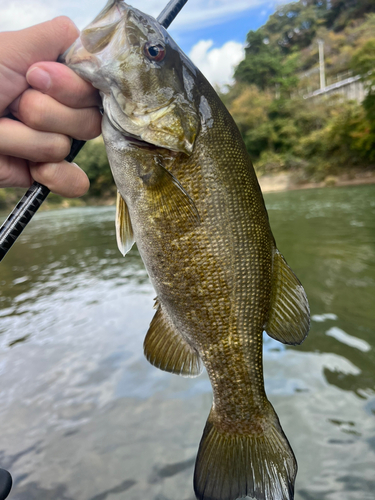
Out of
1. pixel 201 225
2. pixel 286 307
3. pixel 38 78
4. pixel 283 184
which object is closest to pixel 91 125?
pixel 38 78

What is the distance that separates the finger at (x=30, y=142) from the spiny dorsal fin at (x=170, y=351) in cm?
85

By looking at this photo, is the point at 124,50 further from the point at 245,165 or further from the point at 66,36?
the point at 245,165

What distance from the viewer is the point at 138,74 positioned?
1.43 meters

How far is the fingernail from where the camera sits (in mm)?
1309

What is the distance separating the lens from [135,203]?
151 cm

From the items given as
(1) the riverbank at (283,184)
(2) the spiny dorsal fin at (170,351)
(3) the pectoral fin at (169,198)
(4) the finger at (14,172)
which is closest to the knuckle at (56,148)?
(4) the finger at (14,172)

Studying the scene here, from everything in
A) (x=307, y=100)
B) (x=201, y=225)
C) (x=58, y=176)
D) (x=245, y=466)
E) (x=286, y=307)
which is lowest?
(x=245, y=466)

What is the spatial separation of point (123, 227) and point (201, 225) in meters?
0.38

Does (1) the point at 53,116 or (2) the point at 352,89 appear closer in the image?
(1) the point at 53,116

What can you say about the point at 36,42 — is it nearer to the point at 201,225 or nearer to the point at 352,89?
the point at 201,225

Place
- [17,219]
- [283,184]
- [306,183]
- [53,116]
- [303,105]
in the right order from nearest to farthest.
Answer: [53,116]
[17,219]
[306,183]
[283,184]
[303,105]

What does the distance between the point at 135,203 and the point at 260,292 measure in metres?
0.67

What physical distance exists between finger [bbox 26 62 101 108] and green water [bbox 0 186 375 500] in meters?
2.75

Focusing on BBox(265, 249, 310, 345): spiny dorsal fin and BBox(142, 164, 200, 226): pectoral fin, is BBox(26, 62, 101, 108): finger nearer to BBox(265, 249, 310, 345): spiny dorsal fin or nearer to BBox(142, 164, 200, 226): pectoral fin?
BBox(142, 164, 200, 226): pectoral fin
